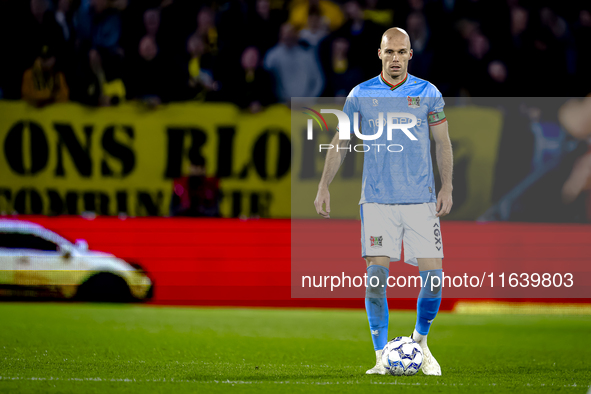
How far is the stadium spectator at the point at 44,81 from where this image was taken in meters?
9.50

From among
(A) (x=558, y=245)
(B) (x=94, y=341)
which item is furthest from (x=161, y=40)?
(A) (x=558, y=245)

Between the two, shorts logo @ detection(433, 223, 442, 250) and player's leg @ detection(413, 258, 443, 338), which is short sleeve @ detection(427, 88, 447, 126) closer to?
shorts logo @ detection(433, 223, 442, 250)

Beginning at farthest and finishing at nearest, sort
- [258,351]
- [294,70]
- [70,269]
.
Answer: [294,70] → [70,269] → [258,351]

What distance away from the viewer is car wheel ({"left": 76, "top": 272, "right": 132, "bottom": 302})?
878 centimetres

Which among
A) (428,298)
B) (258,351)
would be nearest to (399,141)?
(428,298)

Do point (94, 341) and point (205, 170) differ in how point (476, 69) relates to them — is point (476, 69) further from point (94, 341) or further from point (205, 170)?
point (94, 341)

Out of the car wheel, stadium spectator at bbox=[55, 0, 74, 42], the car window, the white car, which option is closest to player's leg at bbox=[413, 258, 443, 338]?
the white car

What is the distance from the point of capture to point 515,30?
10.1 metres

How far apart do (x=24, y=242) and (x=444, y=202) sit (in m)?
5.70

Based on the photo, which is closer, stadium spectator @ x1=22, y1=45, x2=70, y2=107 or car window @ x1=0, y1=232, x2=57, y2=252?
car window @ x1=0, y1=232, x2=57, y2=252

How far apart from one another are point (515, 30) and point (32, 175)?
656 centimetres

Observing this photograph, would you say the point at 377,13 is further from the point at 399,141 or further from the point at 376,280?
the point at 376,280

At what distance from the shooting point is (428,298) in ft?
16.2

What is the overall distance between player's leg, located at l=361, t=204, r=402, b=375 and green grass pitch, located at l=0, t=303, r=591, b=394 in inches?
12.1
